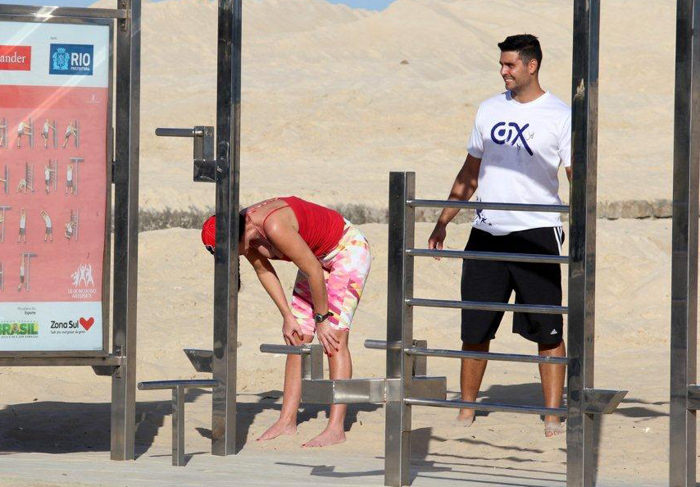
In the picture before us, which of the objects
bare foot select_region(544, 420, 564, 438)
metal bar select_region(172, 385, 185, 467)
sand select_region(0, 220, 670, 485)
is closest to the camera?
metal bar select_region(172, 385, 185, 467)

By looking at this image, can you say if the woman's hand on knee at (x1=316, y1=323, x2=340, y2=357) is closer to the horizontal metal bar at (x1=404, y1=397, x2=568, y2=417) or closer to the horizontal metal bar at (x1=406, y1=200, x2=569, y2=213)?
the horizontal metal bar at (x1=404, y1=397, x2=568, y2=417)

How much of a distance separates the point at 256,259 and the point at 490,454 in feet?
4.67

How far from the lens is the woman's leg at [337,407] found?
607 cm

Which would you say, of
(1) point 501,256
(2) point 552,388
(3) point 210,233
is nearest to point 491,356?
(1) point 501,256

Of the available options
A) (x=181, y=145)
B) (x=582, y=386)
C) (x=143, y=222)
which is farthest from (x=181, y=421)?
(x=181, y=145)

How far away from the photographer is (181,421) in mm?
5527

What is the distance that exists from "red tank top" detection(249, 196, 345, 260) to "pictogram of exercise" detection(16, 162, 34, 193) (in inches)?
38.9

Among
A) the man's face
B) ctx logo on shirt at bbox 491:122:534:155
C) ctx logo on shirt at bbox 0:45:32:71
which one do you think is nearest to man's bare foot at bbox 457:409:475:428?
ctx logo on shirt at bbox 491:122:534:155

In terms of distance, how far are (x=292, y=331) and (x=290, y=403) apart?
49 centimetres

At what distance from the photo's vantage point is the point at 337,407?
623cm

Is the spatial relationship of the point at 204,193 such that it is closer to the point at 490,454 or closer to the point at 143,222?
the point at 143,222

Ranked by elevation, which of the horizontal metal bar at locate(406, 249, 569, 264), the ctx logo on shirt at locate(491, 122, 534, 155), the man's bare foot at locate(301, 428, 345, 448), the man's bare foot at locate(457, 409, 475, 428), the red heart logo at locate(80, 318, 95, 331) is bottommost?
the man's bare foot at locate(301, 428, 345, 448)

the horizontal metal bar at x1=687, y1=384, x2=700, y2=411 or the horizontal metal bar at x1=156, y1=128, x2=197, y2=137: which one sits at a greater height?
the horizontal metal bar at x1=156, y1=128, x2=197, y2=137

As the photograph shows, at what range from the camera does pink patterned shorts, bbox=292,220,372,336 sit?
6.10m
